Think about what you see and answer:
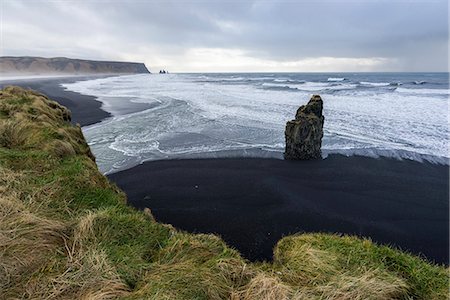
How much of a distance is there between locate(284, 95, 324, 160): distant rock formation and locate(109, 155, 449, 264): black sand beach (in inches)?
18.7

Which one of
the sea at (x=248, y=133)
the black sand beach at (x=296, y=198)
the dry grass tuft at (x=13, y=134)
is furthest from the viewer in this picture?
the sea at (x=248, y=133)

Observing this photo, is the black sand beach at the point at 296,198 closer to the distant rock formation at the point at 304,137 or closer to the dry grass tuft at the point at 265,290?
the distant rock formation at the point at 304,137

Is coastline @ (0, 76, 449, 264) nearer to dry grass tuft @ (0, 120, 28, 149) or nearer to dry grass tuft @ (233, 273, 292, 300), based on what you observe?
dry grass tuft @ (0, 120, 28, 149)

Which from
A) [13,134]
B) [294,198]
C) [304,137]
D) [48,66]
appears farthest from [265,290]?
[48,66]

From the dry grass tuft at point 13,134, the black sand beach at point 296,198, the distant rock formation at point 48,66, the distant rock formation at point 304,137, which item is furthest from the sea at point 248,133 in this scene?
the distant rock formation at point 48,66

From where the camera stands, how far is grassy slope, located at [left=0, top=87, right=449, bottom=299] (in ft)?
9.18

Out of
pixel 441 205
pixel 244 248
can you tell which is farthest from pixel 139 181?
pixel 441 205

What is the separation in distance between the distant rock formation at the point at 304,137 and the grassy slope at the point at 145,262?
26.1 ft

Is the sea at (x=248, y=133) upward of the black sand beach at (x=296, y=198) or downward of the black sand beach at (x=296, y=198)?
upward

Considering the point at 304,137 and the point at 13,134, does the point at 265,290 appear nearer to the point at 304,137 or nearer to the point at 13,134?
the point at 13,134

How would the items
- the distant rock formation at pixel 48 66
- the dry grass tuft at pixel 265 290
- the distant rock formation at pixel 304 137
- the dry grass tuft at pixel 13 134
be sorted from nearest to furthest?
the dry grass tuft at pixel 265 290
the dry grass tuft at pixel 13 134
the distant rock formation at pixel 304 137
the distant rock formation at pixel 48 66

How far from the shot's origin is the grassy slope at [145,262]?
2.80m

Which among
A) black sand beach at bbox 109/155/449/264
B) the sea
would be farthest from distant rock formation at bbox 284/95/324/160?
the sea

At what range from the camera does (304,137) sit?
→ 11.9m
